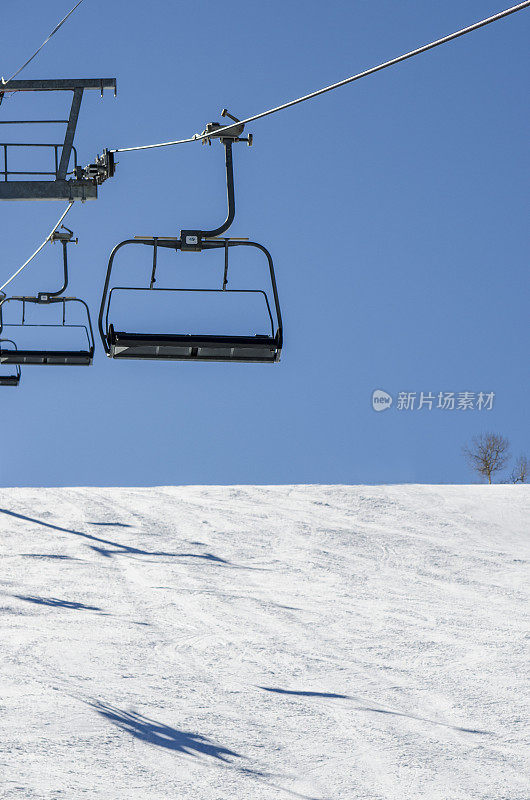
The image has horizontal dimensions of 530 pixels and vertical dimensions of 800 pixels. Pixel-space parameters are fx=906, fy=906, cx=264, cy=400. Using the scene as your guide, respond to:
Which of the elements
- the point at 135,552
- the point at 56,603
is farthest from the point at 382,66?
the point at 135,552

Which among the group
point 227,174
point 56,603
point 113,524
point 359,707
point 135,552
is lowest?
point 359,707

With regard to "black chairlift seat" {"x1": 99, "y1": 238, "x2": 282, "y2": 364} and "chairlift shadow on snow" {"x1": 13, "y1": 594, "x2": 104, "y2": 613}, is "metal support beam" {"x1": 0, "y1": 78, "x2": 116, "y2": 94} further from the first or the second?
"chairlift shadow on snow" {"x1": 13, "y1": 594, "x2": 104, "y2": 613}

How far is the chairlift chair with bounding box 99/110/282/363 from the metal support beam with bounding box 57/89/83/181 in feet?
6.75

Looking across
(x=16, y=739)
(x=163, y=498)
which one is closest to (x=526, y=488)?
(x=163, y=498)

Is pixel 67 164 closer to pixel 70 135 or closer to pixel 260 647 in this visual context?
pixel 70 135

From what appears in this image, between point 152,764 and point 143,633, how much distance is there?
16.5 feet

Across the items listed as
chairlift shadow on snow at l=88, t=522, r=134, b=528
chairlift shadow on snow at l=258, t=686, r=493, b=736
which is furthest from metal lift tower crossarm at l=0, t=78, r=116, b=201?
chairlift shadow on snow at l=88, t=522, r=134, b=528

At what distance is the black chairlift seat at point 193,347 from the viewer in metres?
5.98

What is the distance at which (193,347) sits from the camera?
6.03m

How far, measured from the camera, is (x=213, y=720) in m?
12.0

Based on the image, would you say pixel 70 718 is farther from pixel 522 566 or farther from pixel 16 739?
pixel 522 566

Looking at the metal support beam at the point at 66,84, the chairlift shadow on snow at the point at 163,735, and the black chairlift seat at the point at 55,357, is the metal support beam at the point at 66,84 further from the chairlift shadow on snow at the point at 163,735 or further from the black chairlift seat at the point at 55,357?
the chairlift shadow on snow at the point at 163,735

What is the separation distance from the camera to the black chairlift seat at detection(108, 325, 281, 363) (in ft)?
19.6

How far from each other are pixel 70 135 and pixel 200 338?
2.86 m
